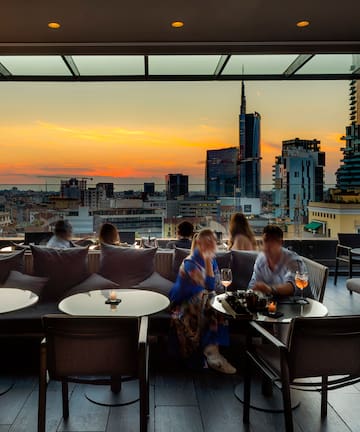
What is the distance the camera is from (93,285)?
12.9ft

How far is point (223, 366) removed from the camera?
Result: 3.13 metres

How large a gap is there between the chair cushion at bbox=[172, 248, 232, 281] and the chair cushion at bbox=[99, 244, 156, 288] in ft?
0.91

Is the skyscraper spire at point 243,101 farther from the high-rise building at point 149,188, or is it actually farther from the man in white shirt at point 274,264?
the man in white shirt at point 274,264

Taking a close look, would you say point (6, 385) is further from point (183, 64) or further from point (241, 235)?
point (183, 64)

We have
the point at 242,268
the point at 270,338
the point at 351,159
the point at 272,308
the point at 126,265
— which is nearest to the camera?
the point at 270,338

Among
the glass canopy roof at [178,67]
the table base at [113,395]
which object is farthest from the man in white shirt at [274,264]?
the glass canopy roof at [178,67]

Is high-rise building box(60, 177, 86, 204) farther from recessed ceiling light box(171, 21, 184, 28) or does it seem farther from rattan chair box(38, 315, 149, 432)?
rattan chair box(38, 315, 149, 432)

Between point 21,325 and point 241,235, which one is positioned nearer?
point 21,325

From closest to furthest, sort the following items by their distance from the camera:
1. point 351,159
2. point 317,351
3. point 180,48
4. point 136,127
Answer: point 317,351 < point 180,48 < point 351,159 < point 136,127

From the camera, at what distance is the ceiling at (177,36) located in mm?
3697

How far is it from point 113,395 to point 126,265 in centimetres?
155

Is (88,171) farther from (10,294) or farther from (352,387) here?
(352,387)

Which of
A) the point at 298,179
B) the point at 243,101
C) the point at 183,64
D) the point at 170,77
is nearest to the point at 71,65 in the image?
the point at 170,77

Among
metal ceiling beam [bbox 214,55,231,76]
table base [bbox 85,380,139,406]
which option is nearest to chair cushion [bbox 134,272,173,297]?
table base [bbox 85,380,139,406]
